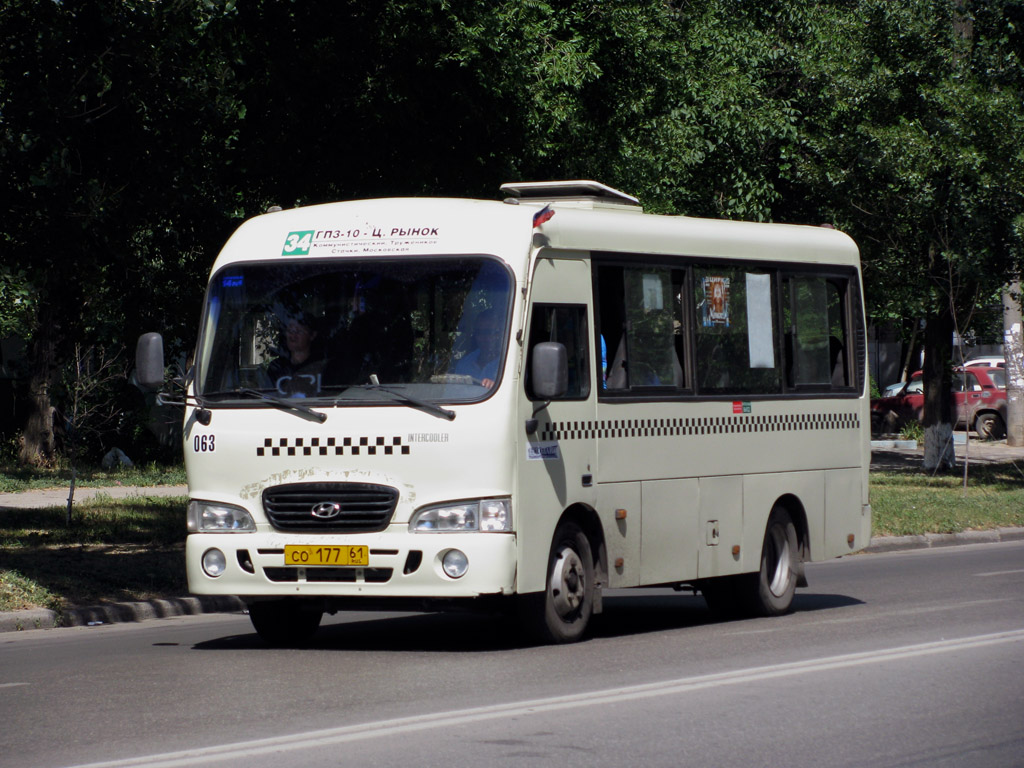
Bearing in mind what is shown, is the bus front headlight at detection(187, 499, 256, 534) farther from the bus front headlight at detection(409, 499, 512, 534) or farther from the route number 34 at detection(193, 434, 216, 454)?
the bus front headlight at detection(409, 499, 512, 534)

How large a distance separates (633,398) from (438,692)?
3453 mm

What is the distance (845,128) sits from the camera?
29406mm

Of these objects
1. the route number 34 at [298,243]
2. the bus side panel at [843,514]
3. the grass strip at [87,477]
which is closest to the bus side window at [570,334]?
the route number 34 at [298,243]

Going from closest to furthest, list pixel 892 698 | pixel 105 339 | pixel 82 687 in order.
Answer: pixel 892 698, pixel 82 687, pixel 105 339

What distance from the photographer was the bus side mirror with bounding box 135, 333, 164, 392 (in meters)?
10.6

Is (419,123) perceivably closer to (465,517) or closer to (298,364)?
(298,364)

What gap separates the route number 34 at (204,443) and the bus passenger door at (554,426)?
78.5 inches

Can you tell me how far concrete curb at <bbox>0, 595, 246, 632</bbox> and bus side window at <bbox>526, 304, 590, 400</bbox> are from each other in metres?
4.71

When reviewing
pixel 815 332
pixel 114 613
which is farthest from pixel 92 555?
pixel 815 332

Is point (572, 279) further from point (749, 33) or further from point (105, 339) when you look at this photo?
point (749, 33)

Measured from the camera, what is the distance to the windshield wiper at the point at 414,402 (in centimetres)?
1021

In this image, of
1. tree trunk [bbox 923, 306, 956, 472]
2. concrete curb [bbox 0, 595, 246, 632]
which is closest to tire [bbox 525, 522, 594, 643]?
concrete curb [bbox 0, 595, 246, 632]

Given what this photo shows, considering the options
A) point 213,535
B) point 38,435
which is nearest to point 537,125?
point 213,535

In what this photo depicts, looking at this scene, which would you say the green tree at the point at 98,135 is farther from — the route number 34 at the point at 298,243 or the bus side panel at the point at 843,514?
the bus side panel at the point at 843,514
